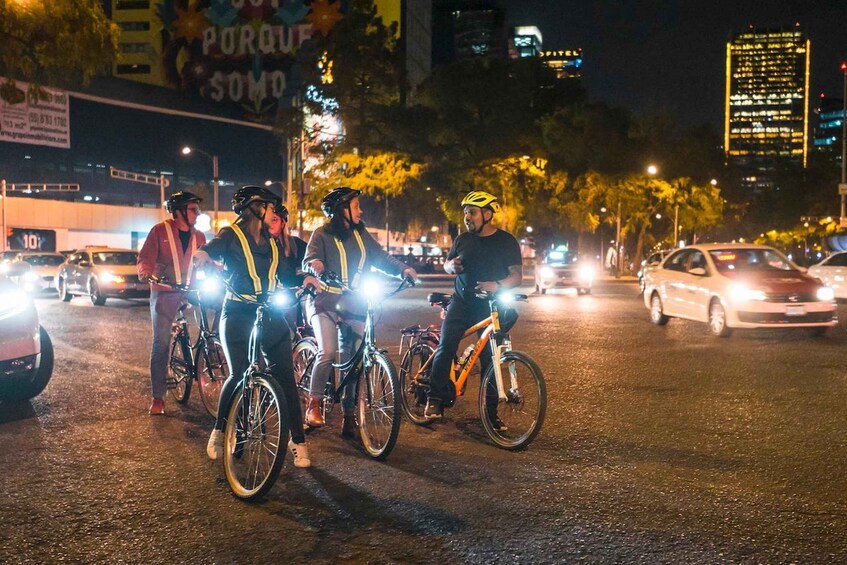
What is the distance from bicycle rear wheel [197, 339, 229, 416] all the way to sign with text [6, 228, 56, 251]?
44.4m

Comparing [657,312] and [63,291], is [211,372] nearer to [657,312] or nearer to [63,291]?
[657,312]

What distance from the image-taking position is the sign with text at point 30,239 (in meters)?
48.6

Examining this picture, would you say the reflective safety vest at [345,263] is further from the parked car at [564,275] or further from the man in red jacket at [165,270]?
the parked car at [564,275]

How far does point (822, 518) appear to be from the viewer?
503cm

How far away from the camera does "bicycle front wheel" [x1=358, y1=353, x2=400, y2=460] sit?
621cm

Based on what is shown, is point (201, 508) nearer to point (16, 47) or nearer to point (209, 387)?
point (209, 387)

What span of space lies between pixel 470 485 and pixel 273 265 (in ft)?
5.86

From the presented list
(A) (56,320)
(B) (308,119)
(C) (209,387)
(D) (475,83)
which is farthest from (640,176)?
(C) (209,387)

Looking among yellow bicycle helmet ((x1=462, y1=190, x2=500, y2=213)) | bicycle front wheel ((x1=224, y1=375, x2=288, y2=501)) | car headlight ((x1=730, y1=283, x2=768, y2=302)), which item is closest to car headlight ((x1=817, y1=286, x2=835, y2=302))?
car headlight ((x1=730, y1=283, x2=768, y2=302))

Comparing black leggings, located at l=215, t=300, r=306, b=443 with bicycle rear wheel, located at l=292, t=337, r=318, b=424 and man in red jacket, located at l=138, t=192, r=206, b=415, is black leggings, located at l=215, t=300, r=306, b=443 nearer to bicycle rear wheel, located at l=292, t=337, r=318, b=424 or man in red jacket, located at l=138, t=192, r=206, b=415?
bicycle rear wheel, located at l=292, t=337, r=318, b=424

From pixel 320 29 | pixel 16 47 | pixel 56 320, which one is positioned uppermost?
pixel 320 29

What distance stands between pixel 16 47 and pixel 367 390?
44.7 ft

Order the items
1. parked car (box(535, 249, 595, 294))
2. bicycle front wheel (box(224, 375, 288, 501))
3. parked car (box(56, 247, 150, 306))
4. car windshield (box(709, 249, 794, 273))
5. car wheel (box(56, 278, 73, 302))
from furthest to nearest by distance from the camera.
→ parked car (box(535, 249, 595, 294)), car wheel (box(56, 278, 73, 302)), parked car (box(56, 247, 150, 306)), car windshield (box(709, 249, 794, 273)), bicycle front wheel (box(224, 375, 288, 501))

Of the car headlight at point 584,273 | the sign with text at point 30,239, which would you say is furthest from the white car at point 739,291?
the sign with text at point 30,239
